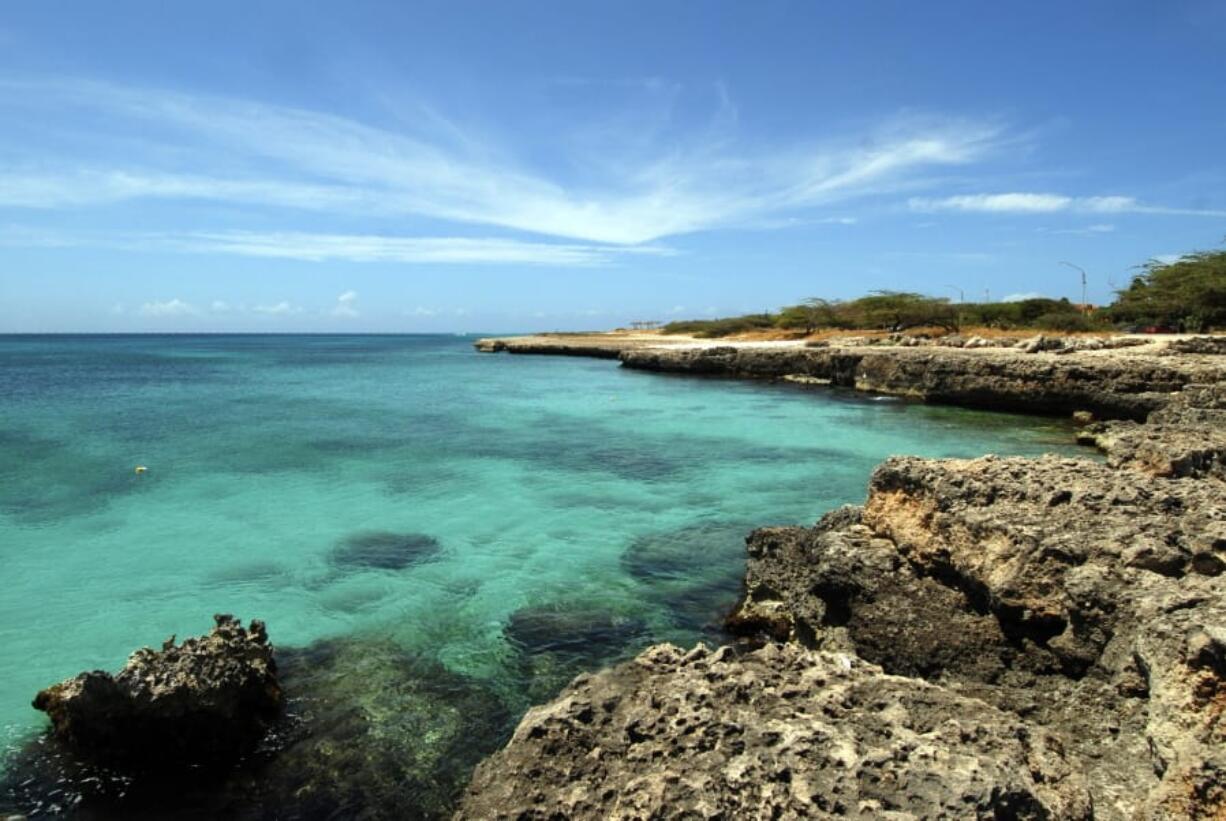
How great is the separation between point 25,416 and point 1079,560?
99.7ft

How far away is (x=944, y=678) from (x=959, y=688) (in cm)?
45

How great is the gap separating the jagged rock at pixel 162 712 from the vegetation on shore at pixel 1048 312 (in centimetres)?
4258

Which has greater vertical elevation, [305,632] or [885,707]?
[885,707]

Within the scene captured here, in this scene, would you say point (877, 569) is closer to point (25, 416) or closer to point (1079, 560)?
point (1079, 560)

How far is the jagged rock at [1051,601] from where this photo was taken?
11.5 ft

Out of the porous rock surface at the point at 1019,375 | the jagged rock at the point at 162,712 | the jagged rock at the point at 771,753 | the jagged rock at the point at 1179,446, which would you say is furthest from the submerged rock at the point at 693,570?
the porous rock surface at the point at 1019,375

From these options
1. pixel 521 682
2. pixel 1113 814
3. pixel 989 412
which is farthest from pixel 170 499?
pixel 989 412

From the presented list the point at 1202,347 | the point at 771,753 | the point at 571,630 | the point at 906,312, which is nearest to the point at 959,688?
the point at 771,753

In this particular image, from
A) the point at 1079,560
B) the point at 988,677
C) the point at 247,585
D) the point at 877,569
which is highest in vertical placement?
the point at 1079,560

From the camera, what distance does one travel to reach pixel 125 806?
4785 mm

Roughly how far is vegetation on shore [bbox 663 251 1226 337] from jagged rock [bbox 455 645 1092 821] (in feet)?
134

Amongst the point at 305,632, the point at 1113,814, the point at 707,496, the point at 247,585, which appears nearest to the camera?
the point at 1113,814

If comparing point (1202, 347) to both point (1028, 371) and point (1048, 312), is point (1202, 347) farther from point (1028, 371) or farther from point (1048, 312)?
point (1048, 312)

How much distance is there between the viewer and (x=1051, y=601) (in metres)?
5.20
